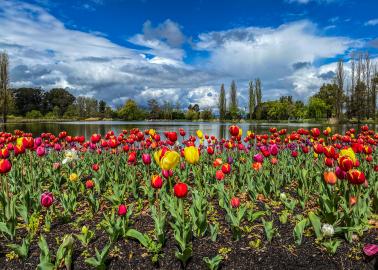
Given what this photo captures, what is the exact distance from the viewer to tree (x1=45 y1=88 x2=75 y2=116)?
137 metres

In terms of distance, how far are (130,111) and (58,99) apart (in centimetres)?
4995

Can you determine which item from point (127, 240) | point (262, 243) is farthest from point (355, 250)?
point (127, 240)

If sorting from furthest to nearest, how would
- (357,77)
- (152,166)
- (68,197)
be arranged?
(357,77)
(152,166)
(68,197)

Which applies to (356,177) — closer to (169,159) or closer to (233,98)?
(169,159)

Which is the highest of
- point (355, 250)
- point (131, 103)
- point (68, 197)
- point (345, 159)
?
point (131, 103)

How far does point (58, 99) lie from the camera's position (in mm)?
138000

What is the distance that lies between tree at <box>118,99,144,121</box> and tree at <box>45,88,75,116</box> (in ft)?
140

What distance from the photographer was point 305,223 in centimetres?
364

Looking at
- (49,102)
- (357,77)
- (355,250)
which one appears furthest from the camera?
(49,102)

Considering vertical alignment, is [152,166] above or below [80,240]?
above

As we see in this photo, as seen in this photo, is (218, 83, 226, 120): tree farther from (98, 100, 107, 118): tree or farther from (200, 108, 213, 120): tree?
(98, 100, 107, 118): tree

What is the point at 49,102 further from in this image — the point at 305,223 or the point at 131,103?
the point at 305,223

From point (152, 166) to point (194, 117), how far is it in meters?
98.3

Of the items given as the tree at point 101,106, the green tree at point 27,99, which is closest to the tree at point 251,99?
the tree at point 101,106
